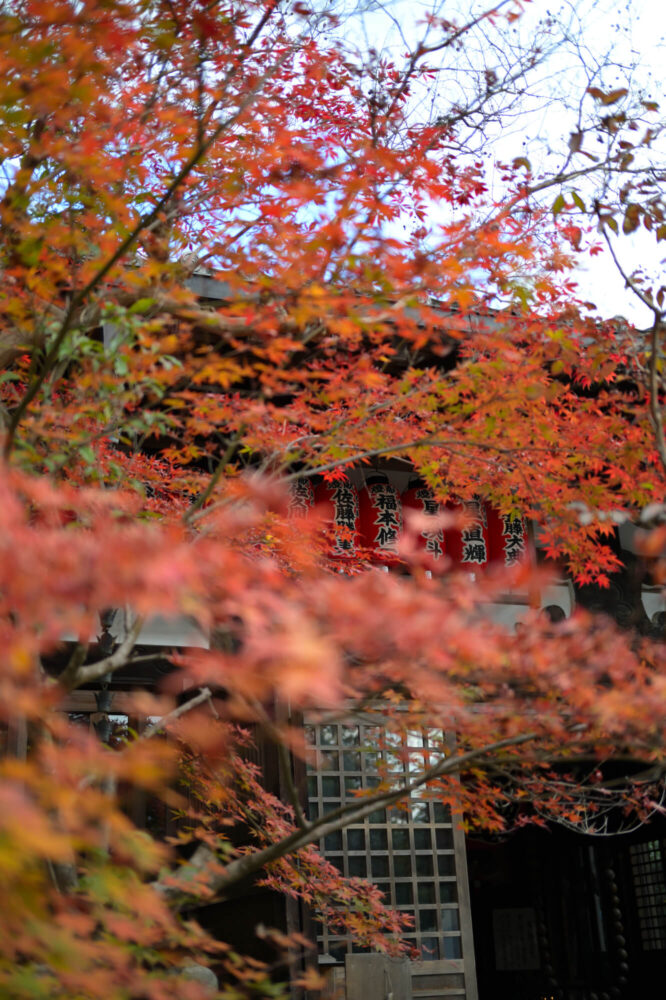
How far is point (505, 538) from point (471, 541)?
38cm

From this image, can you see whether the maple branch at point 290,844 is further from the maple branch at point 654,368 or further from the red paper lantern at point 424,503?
the red paper lantern at point 424,503

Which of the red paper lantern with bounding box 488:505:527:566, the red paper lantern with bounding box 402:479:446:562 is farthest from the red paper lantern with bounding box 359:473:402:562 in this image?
the red paper lantern with bounding box 488:505:527:566

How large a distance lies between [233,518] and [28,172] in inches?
A: 82.4

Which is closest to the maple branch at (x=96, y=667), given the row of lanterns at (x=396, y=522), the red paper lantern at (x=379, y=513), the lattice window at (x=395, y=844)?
the lattice window at (x=395, y=844)

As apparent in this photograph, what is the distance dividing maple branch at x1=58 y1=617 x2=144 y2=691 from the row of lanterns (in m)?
5.03

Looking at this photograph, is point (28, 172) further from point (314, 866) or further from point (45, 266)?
point (314, 866)

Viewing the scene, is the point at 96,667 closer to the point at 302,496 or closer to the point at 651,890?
the point at 302,496

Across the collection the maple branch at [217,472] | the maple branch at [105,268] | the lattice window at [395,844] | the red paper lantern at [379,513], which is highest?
the red paper lantern at [379,513]

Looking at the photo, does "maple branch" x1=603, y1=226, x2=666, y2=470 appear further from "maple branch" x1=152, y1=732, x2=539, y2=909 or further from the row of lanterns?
the row of lanterns

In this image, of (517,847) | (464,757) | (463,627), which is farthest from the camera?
(517,847)

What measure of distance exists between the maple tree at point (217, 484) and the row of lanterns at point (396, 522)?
154 cm

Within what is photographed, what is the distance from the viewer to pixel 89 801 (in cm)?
238

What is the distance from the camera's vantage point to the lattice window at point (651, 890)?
12574 millimetres

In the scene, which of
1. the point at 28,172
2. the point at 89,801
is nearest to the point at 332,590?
the point at 89,801
